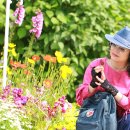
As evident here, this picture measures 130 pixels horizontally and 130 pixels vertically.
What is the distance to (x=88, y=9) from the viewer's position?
6.52 meters

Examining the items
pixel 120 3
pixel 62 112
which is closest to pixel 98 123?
pixel 62 112

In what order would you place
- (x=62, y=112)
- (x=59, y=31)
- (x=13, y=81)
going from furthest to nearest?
(x=59, y=31), (x=13, y=81), (x=62, y=112)

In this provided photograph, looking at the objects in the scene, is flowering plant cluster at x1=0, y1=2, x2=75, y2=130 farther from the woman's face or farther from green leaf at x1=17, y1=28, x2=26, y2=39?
green leaf at x1=17, y1=28, x2=26, y2=39

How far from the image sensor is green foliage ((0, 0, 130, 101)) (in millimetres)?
6348

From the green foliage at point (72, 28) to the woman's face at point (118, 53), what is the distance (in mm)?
2117

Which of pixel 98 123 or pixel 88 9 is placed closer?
pixel 98 123

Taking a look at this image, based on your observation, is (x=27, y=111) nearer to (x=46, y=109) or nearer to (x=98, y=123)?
(x=46, y=109)

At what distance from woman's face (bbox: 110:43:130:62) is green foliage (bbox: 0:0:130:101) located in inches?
83.3

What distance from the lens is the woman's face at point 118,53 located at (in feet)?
13.7

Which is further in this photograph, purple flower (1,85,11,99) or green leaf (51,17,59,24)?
green leaf (51,17,59,24)

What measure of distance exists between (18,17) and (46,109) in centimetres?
135

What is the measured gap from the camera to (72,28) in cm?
636

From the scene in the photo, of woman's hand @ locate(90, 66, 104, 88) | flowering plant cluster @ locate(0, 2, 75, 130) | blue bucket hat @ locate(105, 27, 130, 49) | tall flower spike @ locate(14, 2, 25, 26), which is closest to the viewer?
woman's hand @ locate(90, 66, 104, 88)

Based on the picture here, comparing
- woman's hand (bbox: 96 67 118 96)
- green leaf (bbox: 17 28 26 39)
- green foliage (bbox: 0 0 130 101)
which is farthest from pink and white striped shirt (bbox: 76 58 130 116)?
green leaf (bbox: 17 28 26 39)
